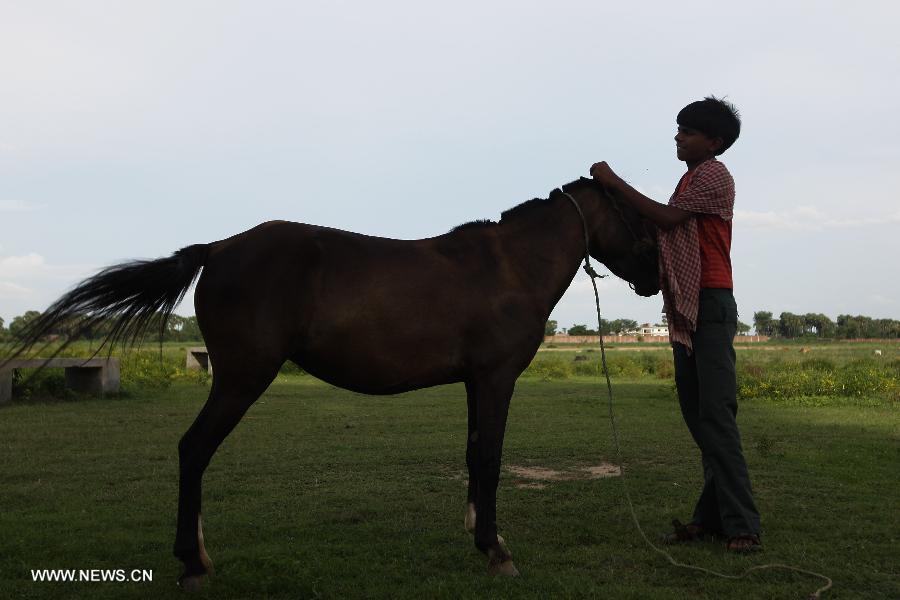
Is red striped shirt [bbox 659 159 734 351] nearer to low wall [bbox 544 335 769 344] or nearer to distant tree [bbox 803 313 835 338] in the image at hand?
low wall [bbox 544 335 769 344]

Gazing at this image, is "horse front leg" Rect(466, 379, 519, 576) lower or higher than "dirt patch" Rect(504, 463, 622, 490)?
higher

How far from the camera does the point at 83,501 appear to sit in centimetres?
582

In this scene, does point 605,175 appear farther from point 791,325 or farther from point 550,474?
point 791,325

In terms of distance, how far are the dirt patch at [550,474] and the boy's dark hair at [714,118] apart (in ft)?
11.2

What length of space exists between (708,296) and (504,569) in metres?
2.20

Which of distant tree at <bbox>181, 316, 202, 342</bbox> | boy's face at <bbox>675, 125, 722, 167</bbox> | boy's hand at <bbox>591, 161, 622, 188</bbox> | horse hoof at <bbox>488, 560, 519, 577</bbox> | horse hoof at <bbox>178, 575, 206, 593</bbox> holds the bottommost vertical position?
horse hoof at <bbox>488, 560, 519, 577</bbox>

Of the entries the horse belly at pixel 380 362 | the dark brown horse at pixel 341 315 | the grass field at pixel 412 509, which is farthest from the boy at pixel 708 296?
the horse belly at pixel 380 362

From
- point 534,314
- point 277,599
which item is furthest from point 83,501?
point 534,314

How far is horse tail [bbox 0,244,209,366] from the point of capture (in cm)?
405

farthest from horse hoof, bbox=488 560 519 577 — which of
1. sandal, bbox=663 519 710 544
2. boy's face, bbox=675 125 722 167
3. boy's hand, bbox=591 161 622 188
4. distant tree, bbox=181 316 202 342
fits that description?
boy's face, bbox=675 125 722 167

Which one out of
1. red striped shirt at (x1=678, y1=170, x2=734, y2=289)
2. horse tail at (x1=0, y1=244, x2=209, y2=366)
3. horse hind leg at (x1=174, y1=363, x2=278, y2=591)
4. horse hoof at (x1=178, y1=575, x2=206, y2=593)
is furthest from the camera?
red striped shirt at (x1=678, y1=170, x2=734, y2=289)

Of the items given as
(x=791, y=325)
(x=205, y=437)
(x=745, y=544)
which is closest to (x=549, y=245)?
(x=745, y=544)

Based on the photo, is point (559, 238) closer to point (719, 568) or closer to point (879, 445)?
point (719, 568)

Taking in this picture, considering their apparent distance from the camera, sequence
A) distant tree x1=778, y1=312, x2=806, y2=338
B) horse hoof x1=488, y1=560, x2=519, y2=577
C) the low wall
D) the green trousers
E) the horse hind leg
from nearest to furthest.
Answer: the horse hind leg
horse hoof x1=488, y1=560, x2=519, y2=577
the green trousers
the low wall
distant tree x1=778, y1=312, x2=806, y2=338
